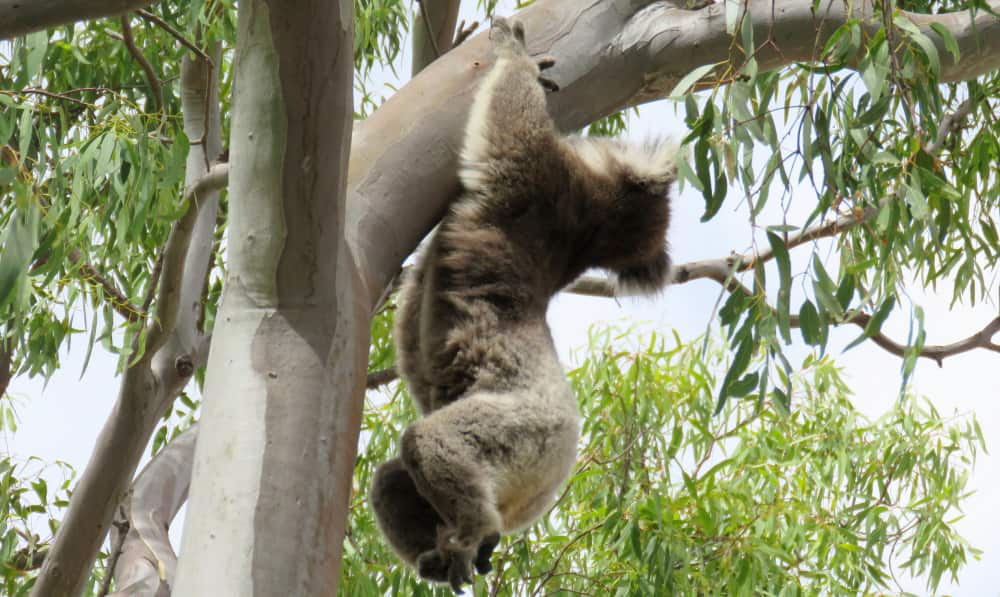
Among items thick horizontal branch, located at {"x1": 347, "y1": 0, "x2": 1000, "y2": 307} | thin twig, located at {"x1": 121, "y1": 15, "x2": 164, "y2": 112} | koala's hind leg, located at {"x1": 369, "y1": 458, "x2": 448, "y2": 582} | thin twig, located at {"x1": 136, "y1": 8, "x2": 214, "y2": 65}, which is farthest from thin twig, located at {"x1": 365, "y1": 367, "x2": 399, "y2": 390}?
thick horizontal branch, located at {"x1": 347, "y1": 0, "x2": 1000, "y2": 307}

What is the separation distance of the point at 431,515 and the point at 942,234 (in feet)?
4.99

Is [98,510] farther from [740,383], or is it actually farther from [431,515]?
[740,383]

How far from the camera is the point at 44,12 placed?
5.69 ft

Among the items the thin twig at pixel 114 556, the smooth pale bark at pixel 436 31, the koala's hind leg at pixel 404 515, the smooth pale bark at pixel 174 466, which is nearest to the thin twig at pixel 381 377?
the smooth pale bark at pixel 174 466

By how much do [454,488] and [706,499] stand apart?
8.07 ft

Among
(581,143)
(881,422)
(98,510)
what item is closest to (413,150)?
(581,143)

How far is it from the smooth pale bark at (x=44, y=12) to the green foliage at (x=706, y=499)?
9.34 ft

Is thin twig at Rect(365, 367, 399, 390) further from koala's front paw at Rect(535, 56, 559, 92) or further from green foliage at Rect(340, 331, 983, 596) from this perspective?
koala's front paw at Rect(535, 56, 559, 92)

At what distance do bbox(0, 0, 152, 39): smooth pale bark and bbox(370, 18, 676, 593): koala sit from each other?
921 mm

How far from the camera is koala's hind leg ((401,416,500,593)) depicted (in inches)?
95.7

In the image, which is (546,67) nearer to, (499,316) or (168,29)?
(499,316)

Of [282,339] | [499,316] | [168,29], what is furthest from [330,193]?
[168,29]

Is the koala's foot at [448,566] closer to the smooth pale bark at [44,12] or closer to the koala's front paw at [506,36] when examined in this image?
the koala's front paw at [506,36]

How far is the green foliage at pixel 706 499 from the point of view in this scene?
14.4 ft
